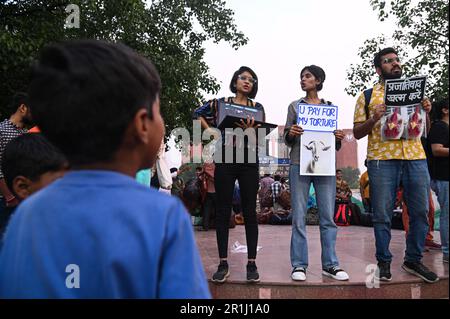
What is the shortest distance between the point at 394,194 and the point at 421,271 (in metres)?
0.66

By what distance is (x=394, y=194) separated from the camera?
12.7 ft

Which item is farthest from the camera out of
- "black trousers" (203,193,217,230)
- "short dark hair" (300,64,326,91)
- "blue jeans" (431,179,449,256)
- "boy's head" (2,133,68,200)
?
"black trousers" (203,193,217,230)

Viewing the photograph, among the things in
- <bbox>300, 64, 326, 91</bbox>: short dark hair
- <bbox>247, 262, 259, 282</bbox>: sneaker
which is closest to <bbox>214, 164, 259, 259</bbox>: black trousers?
<bbox>247, 262, 259, 282</bbox>: sneaker

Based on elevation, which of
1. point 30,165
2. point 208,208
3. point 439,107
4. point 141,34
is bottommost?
point 208,208

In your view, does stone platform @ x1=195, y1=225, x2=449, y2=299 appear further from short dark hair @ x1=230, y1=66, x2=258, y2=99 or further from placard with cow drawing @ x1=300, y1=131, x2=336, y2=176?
short dark hair @ x1=230, y1=66, x2=258, y2=99

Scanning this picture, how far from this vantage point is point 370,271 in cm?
392

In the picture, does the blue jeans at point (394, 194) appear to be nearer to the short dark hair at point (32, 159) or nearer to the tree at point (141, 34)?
the short dark hair at point (32, 159)

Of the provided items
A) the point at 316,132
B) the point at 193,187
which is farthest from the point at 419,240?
the point at 193,187

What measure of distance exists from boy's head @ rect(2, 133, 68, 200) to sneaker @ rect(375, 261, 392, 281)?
274cm

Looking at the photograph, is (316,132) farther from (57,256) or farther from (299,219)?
(57,256)

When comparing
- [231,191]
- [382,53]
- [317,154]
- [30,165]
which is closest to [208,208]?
[231,191]

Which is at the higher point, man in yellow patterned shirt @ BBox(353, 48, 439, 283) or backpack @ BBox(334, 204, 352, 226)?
man in yellow patterned shirt @ BBox(353, 48, 439, 283)

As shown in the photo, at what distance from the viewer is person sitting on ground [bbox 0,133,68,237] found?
6.64 feet

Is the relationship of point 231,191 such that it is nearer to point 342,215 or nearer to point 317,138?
point 317,138
